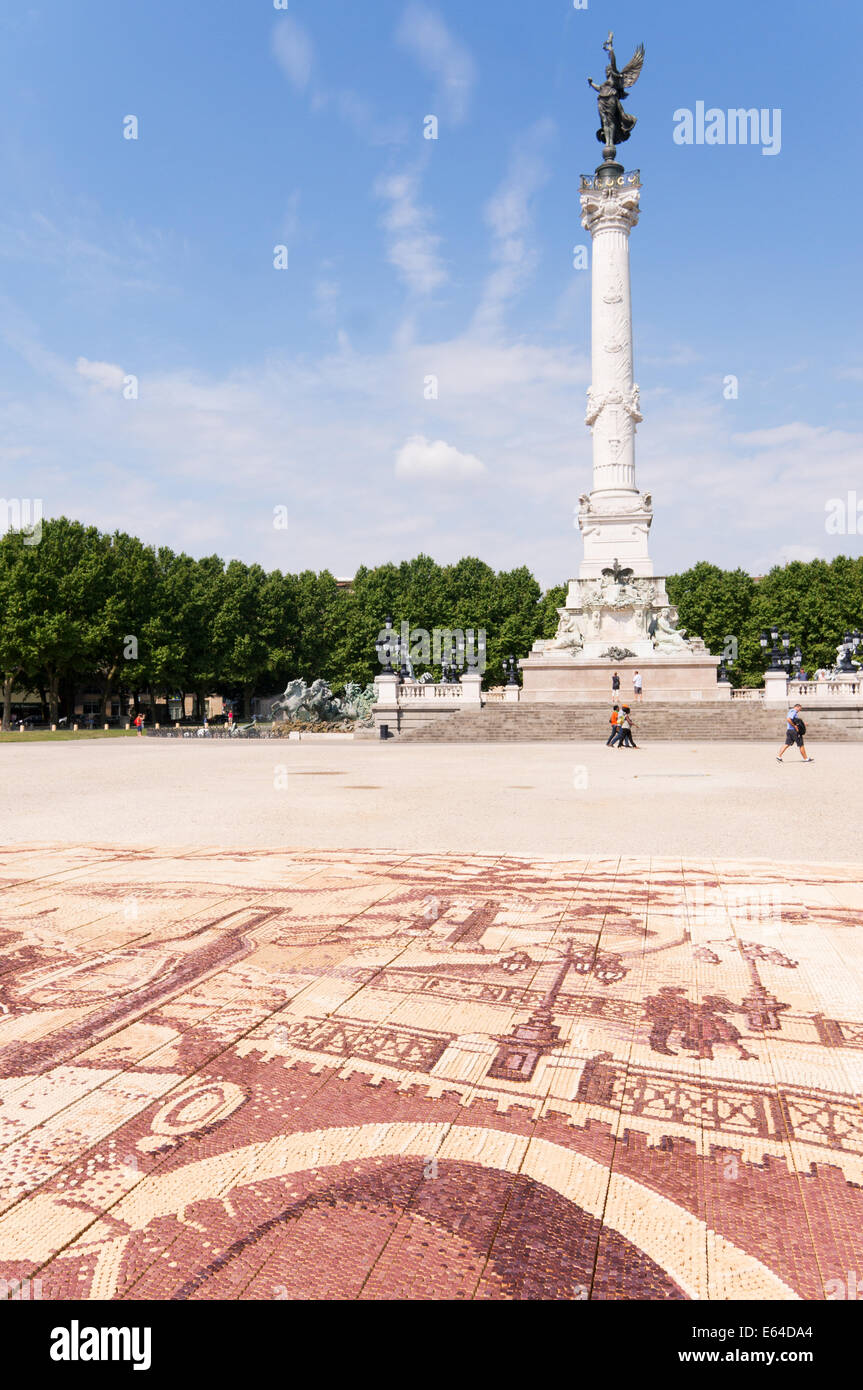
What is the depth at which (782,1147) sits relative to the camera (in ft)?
8.45

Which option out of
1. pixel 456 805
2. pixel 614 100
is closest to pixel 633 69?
pixel 614 100

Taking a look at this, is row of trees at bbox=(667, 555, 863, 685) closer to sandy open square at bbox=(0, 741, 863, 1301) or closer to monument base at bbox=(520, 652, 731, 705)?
monument base at bbox=(520, 652, 731, 705)

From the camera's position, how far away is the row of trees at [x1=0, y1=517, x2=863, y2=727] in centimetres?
4972

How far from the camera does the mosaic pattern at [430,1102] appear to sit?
6.68 ft

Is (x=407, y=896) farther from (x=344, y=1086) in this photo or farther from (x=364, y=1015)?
(x=344, y=1086)

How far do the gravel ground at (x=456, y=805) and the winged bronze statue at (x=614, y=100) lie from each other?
1827 inches

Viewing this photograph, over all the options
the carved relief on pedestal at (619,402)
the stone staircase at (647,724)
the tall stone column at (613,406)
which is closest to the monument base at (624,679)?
the stone staircase at (647,724)

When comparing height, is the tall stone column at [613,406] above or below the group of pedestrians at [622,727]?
above

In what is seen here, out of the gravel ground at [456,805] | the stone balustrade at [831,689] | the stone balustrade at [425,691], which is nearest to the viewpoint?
the gravel ground at [456,805]

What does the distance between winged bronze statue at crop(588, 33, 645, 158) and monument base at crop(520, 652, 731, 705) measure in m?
33.8

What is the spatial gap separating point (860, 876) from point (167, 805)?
9435 mm

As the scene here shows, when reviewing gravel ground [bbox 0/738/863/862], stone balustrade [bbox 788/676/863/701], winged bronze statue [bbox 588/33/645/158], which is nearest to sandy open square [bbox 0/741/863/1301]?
gravel ground [bbox 0/738/863/862]

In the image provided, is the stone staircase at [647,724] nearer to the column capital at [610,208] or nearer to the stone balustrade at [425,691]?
the stone balustrade at [425,691]

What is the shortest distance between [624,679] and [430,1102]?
40.2m
